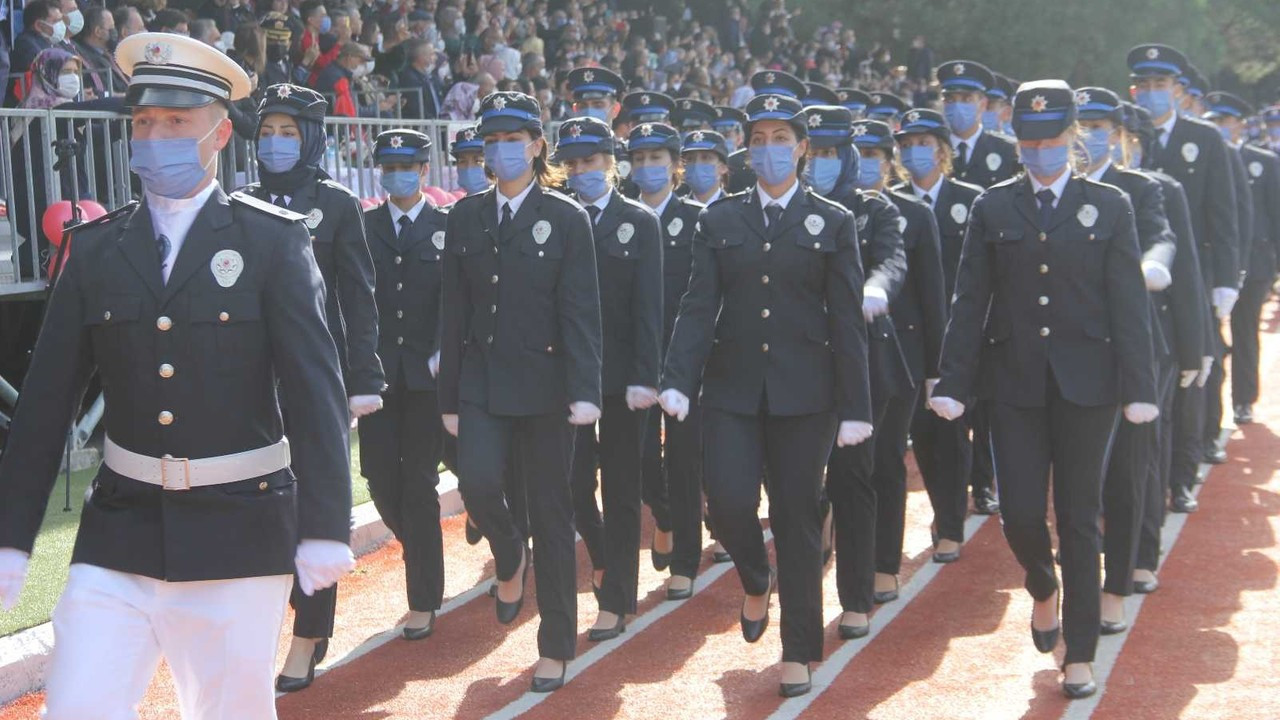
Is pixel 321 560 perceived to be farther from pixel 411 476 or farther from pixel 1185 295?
pixel 1185 295

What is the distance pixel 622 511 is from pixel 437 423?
92 centimetres

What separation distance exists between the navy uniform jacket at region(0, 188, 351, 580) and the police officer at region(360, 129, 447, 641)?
132 inches

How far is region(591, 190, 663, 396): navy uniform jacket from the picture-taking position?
7.73m

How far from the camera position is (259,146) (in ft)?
24.0

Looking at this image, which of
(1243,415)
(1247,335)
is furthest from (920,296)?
(1243,415)

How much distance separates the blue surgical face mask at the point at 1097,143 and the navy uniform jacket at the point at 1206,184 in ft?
7.02

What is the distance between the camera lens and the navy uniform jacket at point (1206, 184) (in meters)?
10.1

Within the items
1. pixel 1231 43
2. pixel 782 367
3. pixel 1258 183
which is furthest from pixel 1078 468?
pixel 1231 43

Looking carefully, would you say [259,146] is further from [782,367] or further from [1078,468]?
[1078,468]

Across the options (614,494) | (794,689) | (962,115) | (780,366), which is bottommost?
(794,689)

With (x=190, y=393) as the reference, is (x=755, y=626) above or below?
below

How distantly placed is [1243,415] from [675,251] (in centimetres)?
674

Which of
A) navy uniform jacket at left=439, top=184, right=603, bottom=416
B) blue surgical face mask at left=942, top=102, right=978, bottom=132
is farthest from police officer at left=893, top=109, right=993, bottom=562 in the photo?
navy uniform jacket at left=439, top=184, right=603, bottom=416

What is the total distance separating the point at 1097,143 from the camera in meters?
8.03
